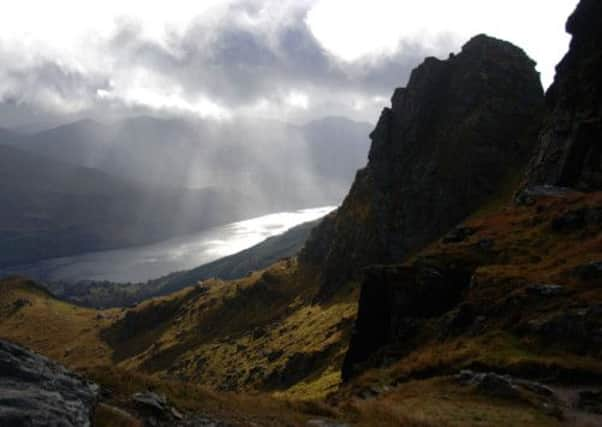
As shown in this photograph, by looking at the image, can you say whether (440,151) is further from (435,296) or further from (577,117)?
(435,296)

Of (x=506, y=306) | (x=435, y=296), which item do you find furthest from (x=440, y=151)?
(x=506, y=306)

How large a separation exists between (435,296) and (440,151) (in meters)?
67.4

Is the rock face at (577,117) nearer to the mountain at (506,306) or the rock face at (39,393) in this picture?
the mountain at (506,306)

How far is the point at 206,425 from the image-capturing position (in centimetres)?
1645

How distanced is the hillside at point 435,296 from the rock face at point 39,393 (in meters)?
2.17

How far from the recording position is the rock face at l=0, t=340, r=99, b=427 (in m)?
11.8

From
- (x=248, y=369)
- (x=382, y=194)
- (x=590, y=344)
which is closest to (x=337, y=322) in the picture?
(x=248, y=369)

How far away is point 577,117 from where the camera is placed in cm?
7331

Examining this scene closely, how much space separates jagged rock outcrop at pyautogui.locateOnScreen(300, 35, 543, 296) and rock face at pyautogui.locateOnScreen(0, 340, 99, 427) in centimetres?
8452

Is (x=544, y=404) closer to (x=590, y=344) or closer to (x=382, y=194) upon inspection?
(x=590, y=344)

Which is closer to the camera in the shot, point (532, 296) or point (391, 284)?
point (532, 296)

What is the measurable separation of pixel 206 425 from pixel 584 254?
3083 cm

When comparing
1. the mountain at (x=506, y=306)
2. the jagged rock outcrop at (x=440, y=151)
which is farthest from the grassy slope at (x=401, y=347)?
the jagged rock outcrop at (x=440, y=151)

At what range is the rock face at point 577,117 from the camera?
66.2 m
